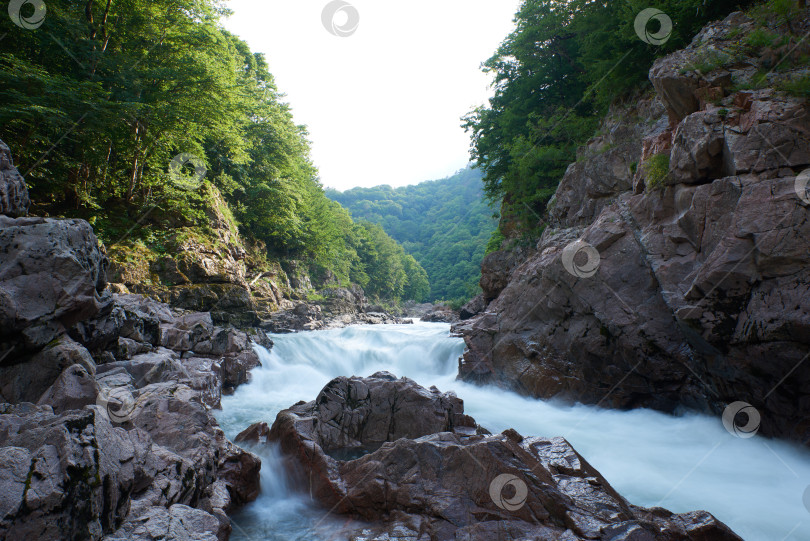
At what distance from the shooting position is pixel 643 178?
366 inches

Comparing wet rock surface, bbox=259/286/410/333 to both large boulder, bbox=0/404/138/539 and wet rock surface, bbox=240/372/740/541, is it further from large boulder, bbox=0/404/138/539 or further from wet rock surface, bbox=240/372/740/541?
large boulder, bbox=0/404/138/539

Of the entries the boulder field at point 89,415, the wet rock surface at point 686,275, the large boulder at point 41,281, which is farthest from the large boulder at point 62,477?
the wet rock surface at point 686,275

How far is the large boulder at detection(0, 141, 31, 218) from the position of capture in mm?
6672

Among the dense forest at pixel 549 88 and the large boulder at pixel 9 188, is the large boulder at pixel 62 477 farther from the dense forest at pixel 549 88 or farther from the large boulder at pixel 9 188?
the dense forest at pixel 549 88

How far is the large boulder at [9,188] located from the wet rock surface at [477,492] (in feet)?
20.2

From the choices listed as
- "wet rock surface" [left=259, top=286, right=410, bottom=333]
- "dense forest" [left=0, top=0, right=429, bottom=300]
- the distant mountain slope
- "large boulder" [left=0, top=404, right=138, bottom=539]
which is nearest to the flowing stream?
"large boulder" [left=0, top=404, right=138, bottom=539]

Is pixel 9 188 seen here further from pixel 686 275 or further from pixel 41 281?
pixel 686 275

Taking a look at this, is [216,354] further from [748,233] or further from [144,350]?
[748,233]

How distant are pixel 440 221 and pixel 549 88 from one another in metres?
81.2

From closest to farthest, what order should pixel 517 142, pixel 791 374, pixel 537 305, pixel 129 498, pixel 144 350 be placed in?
1. pixel 129 498
2. pixel 791 374
3. pixel 144 350
4. pixel 537 305
5. pixel 517 142

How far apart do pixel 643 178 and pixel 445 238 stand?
75170 mm

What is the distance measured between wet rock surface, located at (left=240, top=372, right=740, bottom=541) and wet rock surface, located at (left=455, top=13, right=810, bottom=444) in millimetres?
3879

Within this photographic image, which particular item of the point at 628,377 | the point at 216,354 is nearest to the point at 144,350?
the point at 216,354

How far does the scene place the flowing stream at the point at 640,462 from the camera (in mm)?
5109
